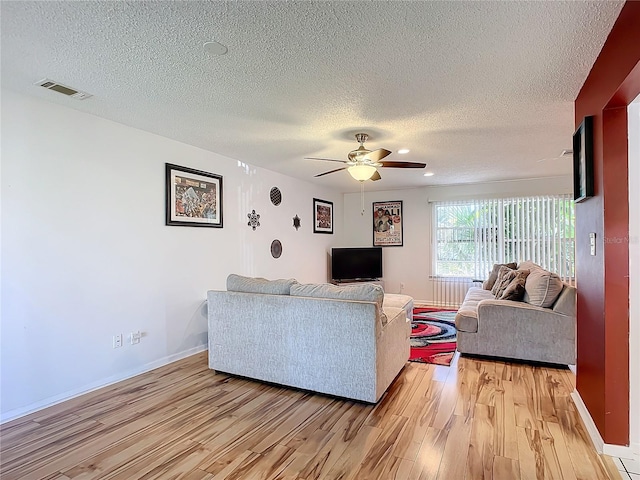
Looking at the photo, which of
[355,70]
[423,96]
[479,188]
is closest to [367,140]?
[423,96]

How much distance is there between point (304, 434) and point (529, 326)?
2568mm

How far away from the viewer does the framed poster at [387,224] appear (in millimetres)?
7211

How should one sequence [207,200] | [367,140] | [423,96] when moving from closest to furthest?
1. [423,96]
2. [367,140]
3. [207,200]

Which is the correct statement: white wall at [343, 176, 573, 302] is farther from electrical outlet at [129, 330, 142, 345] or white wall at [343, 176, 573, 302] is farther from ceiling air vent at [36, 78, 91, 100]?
ceiling air vent at [36, 78, 91, 100]

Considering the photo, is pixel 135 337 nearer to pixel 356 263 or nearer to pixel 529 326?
pixel 529 326

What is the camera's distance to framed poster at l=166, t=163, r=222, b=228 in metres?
3.75

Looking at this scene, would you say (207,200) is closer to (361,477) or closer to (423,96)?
(423,96)

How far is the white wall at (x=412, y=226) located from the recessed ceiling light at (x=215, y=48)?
18.2 feet

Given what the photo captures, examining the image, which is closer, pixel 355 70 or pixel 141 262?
pixel 355 70

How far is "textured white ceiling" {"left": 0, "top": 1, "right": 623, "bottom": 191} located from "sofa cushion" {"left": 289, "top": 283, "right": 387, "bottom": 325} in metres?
1.48

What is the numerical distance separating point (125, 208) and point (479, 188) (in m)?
5.84

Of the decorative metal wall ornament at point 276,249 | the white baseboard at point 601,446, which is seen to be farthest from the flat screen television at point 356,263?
the white baseboard at point 601,446

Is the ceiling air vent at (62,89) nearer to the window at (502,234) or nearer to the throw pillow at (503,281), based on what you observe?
the throw pillow at (503,281)

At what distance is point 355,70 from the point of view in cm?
226
